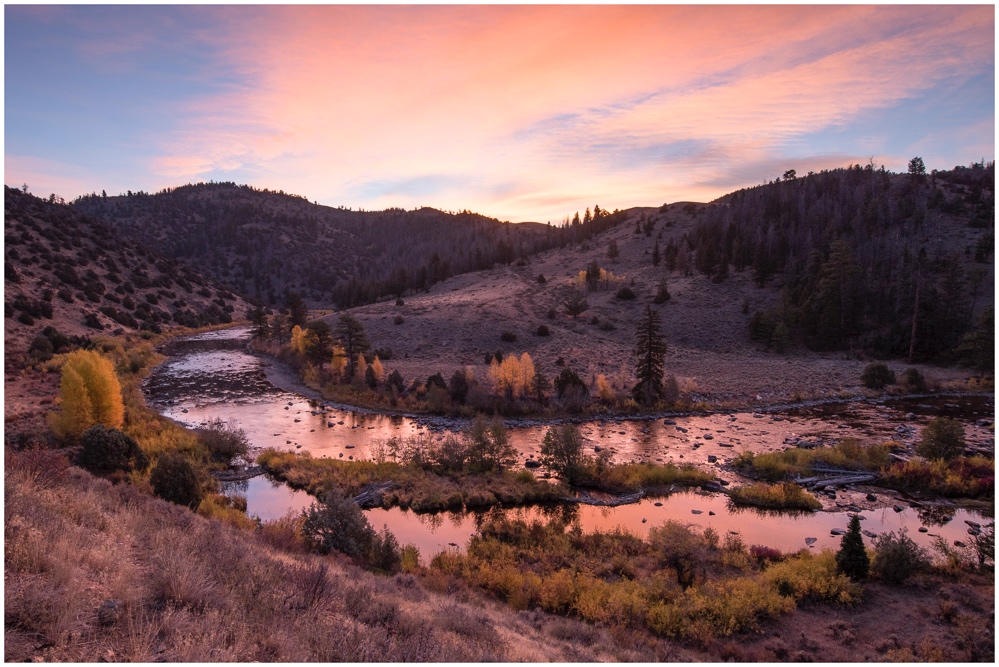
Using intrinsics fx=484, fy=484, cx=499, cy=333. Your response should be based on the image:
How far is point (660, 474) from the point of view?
25062mm

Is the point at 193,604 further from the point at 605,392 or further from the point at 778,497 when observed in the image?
the point at 605,392

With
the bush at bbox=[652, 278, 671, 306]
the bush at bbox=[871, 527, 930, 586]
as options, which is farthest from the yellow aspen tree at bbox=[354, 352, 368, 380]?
the bush at bbox=[652, 278, 671, 306]

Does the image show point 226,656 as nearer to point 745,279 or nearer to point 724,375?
point 724,375

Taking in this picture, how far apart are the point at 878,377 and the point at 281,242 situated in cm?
16414

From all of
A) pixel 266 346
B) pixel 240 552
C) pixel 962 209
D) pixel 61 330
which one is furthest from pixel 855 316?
pixel 61 330

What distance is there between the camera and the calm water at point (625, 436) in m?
20.9

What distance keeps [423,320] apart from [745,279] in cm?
4849

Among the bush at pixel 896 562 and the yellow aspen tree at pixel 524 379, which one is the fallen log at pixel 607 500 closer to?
the bush at pixel 896 562

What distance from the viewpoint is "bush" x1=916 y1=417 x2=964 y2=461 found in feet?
80.6

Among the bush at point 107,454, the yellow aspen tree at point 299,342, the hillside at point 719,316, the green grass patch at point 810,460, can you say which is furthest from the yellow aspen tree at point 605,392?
the yellow aspen tree at point 299,342

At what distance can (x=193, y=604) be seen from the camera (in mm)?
7688

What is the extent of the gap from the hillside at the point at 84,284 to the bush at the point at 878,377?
2779 inches

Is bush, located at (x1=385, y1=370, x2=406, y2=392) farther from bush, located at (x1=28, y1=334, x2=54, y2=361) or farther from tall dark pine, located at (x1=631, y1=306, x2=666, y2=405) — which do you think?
bush, located at (x1=28, y1=334, x2=54, y2=361)

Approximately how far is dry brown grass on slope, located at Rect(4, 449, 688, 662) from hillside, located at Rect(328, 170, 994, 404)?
3066cm
